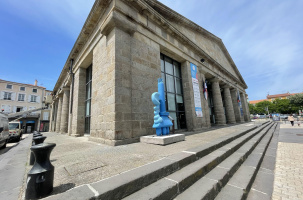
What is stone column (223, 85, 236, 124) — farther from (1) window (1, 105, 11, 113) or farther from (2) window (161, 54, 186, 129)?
(1) window (1, 105, 11, 113)

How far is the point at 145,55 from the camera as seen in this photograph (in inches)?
225

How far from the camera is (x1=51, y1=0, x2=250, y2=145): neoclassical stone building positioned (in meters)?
4.59

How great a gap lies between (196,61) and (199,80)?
1.51 metres

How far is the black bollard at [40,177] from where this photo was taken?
4.23 ft

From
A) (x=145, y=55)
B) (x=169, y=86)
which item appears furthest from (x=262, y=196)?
(x=169, y=86)

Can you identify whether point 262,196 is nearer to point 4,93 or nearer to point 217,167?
point 217,167

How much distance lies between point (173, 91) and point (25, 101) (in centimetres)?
3609

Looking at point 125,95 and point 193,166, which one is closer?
point 193,166

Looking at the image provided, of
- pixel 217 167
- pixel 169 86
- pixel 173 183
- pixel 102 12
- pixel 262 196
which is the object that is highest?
pixel 102 12

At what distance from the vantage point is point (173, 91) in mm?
7801

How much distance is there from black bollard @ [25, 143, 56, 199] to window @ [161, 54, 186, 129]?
19.7 feet

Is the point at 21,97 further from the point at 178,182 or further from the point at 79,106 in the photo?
the point at 178,182

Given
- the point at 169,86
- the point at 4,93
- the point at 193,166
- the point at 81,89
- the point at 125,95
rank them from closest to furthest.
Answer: the point at 193,166 → the point at 125,95 → the point at 169,86 → the point at 81,89 → the point at 4,93

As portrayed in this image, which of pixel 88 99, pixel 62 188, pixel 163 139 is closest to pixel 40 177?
pixel 62 188
